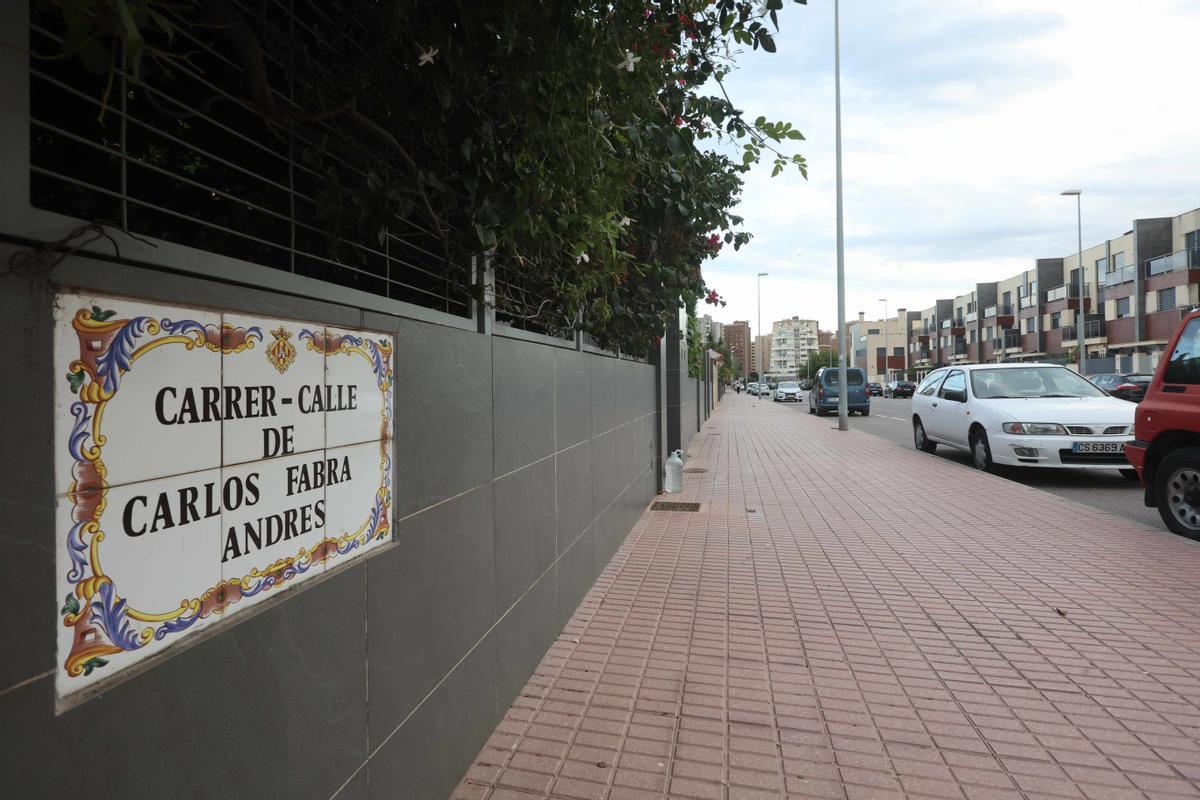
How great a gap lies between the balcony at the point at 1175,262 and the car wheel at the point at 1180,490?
48.8 metres

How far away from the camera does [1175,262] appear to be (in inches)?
1750

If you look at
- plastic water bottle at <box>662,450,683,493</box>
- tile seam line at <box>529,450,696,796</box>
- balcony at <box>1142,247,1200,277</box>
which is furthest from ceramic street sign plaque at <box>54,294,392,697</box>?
balcony at <box>1142,247,1200,277</box>

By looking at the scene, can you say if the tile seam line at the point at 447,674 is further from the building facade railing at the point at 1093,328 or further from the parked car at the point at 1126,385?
the building facade railing at the point at 1093,328

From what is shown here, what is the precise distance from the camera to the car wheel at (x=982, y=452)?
10641 millimetres

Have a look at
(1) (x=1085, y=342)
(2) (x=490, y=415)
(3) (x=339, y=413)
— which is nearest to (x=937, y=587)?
(2) (x=490, y=415)

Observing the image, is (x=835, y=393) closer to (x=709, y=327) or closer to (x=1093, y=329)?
(x=709, y=327)

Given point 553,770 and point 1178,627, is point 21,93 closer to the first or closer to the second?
point 553,770

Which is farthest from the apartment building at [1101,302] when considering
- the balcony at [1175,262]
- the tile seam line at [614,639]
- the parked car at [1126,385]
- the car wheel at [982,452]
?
the tile seam line at [614,639]

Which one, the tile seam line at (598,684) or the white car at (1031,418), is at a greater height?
the white car at (1031,418)

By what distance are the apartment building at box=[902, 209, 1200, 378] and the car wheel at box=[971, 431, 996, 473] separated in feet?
102

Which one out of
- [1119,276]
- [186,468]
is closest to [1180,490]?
[186,468]

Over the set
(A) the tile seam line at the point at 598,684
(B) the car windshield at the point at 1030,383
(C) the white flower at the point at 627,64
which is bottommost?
(A) the tile seam line at the point at 598,684

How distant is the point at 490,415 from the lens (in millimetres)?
3027

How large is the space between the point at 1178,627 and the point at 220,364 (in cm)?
519
